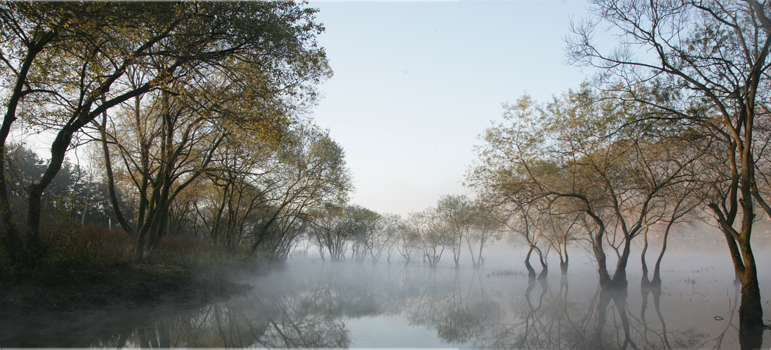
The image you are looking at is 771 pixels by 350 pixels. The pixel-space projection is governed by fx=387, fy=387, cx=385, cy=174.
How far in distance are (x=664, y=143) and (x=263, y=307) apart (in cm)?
1522

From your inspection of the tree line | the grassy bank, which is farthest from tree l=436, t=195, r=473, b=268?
the grassy bank

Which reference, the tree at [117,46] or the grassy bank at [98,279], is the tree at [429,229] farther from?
the tree at [117,46]

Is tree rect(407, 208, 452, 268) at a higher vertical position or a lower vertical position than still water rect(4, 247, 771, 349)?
higher

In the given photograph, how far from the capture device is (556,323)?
1095 centimetres

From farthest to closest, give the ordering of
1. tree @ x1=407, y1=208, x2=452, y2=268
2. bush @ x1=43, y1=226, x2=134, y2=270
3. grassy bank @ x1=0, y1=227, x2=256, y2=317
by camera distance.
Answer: tree @ x1=407, y1=208, x2=452, y2=268
bush @ x1=43, y1=226, x2=134, y2=270
grassy bank @ x1=0, y1=227, x2=256, y2=317

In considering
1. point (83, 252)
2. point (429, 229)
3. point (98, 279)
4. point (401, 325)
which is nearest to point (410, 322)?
point (401, 325)

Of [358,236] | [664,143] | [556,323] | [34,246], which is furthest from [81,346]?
[358,236]

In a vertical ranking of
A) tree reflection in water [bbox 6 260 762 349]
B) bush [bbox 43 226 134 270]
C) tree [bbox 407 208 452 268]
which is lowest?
tree reflection in water [bbox 6 260 762 349]

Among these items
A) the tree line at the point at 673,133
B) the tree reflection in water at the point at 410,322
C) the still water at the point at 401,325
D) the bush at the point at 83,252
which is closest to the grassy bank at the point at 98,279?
the bush at the point at 83,252

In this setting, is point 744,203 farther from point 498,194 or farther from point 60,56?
point 60,56

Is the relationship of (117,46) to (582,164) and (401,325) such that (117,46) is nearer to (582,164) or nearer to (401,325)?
(401,325)

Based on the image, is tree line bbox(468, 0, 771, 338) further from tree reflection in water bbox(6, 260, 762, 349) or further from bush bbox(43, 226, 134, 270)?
bush bbox(43, 226, 134, 270)

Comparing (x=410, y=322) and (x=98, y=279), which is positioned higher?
(x=98, y=279)

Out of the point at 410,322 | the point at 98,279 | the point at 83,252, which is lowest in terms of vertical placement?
the point at 410,322
